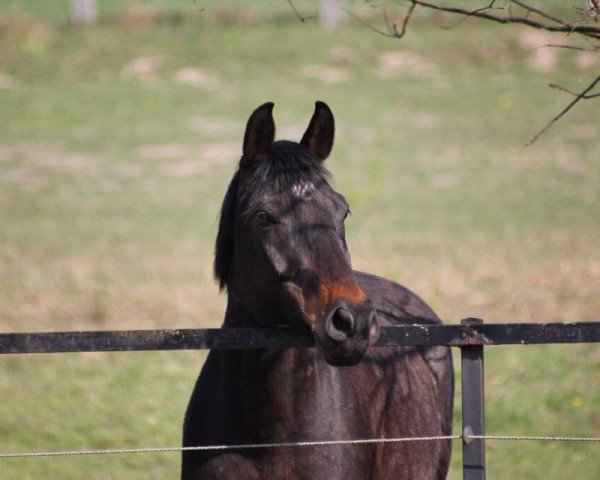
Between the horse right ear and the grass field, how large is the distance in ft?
12.6

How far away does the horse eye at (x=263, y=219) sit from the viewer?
4.00 m

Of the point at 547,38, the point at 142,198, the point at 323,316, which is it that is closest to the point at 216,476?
the point at 323,316

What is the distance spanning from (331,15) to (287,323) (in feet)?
78.1

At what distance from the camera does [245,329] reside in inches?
157

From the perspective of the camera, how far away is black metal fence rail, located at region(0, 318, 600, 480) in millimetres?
A: 3980

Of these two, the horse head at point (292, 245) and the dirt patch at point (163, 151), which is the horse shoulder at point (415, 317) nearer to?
the horse head at point (292, 245)

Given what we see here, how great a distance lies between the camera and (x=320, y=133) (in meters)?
4.37

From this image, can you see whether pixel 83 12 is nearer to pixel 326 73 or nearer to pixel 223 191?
pixel 326 73

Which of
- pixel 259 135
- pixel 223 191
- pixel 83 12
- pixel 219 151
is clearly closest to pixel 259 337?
pixel 259 135

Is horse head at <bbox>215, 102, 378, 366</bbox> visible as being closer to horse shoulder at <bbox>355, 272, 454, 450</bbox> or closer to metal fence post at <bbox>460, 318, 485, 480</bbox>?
metal fence post at <bbox>460, 318, 485, 480</bbox>

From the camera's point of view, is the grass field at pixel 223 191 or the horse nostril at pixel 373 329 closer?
the horse nostril at pixel 373 329

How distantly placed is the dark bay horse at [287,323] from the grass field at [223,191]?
Result: 3329 millimetres

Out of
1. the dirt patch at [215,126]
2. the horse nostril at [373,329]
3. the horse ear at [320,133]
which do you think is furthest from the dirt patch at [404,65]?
the horse nostril at [373,329]

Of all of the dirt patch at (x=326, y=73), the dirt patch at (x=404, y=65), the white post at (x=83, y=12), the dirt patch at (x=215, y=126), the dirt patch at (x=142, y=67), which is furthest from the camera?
the white post at (x=83, y=12)
